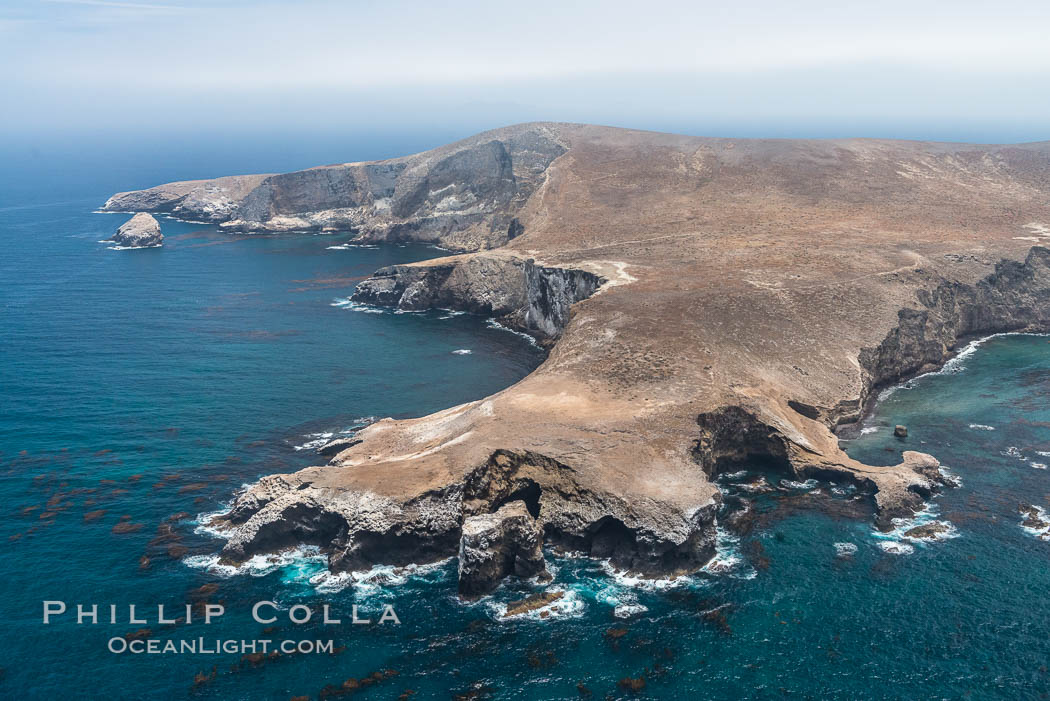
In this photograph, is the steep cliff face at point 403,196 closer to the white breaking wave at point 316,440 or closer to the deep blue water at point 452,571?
the deep blue water at point 452,571

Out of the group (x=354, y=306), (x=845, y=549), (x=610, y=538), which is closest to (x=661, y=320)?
(x=610, y=538)

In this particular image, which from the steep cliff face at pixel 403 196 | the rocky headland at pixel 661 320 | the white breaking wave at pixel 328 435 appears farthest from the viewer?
the steep cliff face at pixel 403 196

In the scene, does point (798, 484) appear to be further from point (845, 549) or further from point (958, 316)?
point (958, 316)

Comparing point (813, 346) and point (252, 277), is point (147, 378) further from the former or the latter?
point (813, 346)

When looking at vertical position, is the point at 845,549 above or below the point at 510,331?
below

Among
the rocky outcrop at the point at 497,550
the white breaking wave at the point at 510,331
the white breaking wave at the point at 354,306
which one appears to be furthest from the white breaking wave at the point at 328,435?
the white breaking wave at the point at 354,306

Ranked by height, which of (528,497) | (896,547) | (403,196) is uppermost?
(403,196)

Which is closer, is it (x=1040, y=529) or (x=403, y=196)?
(x=1040, y=529)
